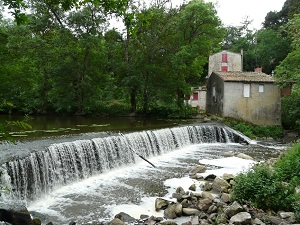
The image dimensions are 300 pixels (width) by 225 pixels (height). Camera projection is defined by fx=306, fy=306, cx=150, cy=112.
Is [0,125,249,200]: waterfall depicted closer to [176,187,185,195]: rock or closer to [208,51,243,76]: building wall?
[176,187,185,195]: rock

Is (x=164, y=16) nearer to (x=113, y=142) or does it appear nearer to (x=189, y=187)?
→ (x=113, y=142)

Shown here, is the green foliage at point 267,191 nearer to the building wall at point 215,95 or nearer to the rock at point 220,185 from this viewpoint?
the rock at point 220,185

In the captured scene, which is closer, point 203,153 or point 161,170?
point 161,170

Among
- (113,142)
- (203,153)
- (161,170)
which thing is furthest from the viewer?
(203,153)

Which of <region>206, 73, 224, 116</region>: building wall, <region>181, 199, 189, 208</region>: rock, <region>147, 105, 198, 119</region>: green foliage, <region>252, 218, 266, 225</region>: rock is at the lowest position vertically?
<region>181, 199, 189, 208</region>: rock

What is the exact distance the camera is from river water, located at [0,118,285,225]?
8719 millimetres

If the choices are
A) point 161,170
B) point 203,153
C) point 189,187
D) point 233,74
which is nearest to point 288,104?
point 233,74

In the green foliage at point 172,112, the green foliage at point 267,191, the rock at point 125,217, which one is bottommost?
the rock at point 125,217

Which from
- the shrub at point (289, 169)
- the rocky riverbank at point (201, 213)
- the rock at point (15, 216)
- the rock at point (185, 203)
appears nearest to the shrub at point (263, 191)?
the rocky riverbank at point (201, 213)

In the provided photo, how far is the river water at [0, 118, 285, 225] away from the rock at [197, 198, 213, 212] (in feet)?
3.57

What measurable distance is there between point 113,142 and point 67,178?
3.48 meters

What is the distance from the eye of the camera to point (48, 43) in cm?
2711

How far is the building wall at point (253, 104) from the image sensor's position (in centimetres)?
2483

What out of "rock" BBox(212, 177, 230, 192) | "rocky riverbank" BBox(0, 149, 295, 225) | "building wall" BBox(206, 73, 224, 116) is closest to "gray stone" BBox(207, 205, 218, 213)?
"rocky riverbank" BBox(0, 149, 295, 225)
